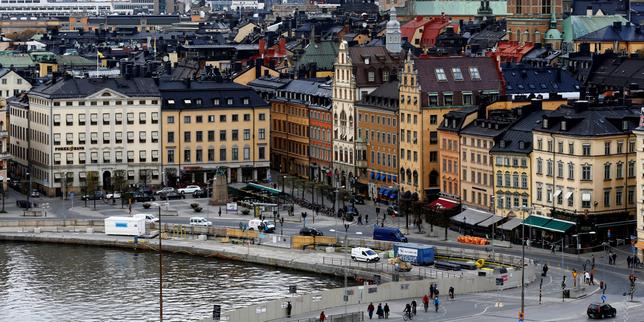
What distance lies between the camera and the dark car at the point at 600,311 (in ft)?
324

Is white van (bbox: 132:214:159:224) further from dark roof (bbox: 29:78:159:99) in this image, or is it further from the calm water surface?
dark roof (bbox: 29:78:159:99)

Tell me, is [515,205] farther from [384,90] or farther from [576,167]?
[384,90]

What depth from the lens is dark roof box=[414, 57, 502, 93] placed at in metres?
148

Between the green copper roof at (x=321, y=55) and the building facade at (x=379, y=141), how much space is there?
119 ft

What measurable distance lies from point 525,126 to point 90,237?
101 ft

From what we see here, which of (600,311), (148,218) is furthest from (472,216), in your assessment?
(600,311)

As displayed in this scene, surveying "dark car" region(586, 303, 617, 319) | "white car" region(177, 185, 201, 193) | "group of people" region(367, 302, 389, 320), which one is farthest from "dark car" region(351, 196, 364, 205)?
"dark car" region(586, 303, 617, 319)

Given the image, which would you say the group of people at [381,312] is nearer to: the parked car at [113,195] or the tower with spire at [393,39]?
the parked car at [113,195]

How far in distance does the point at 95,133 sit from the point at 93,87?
12.5 feet

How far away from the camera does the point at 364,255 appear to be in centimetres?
12075

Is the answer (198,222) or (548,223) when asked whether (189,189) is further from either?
(548,223)

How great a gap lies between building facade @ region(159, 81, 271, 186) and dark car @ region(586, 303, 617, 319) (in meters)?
67.2

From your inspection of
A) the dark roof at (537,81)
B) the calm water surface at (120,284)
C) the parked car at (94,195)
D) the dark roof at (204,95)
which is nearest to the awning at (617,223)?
the calm water surface at (120,284)

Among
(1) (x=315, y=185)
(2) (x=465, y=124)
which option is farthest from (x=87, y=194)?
(2) (x=465, y=124)
